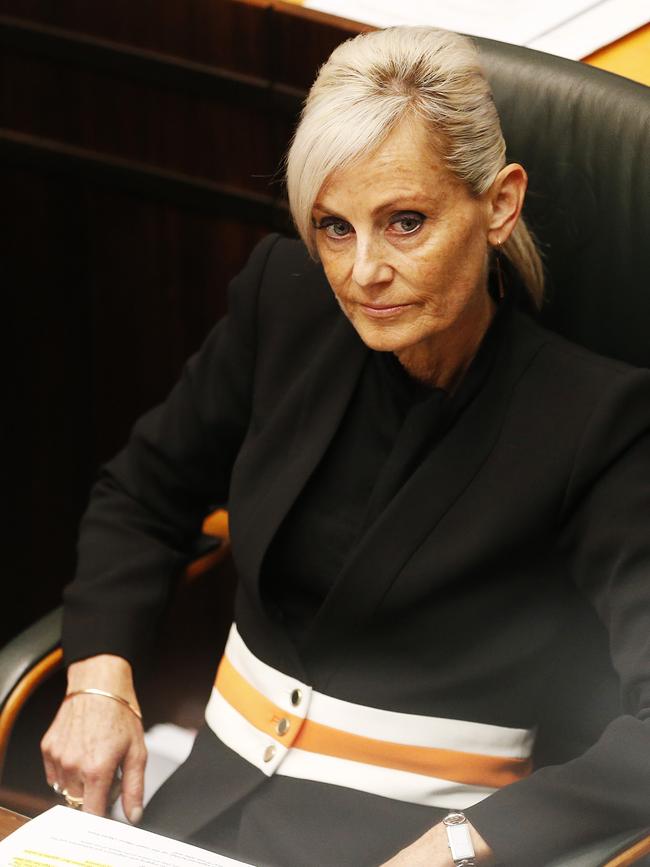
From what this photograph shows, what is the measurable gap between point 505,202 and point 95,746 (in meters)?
0.80

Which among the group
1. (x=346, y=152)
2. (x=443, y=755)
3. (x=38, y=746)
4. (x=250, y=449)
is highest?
(x=346, y=152)

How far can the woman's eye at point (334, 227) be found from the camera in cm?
137

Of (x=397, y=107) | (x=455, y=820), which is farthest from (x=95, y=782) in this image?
(x=397, y=107)

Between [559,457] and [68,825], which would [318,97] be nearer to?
[559,457]

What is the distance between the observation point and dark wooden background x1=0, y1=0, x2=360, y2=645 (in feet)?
6.49

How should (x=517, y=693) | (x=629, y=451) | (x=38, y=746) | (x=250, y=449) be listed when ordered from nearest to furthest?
(x=629, y=451) < (x=517, y=693) < (x=250, y=449) < (x=38, y=746)

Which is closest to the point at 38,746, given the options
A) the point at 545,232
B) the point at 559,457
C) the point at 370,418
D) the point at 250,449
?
the point at 250,449

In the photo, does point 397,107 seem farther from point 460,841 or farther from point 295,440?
point 460,841

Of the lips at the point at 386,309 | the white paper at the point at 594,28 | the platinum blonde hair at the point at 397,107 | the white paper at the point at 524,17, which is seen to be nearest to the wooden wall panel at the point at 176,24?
the white paper at the point at 524,17

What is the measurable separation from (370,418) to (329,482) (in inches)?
3.6

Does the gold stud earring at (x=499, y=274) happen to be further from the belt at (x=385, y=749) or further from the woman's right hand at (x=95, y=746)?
the woman's right hand at (x=95, y=746)

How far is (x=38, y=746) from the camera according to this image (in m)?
1.78

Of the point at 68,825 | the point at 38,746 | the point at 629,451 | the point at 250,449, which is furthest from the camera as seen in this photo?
the point at 38,746

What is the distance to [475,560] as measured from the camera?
4.55 feet
